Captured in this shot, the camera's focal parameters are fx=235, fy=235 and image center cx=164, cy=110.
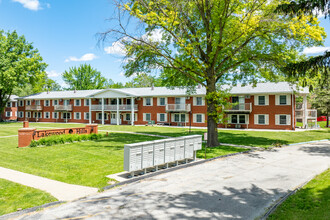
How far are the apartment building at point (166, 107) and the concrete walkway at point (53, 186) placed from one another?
17605 millimetres

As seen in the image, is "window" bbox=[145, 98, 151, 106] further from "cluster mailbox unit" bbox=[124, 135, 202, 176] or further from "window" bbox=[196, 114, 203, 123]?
"cluster mailbox unit" bbox=[124, 135, 202, 176]

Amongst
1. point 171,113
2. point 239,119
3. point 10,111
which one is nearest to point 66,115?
point 10,111

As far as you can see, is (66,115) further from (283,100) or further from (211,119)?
(283,100)

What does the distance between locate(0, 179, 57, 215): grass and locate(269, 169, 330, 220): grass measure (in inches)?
246

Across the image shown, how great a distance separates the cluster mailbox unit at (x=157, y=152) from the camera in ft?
29.4

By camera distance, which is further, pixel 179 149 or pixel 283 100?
pixel 283 100

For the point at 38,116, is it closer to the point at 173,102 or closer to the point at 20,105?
the point at 20,105

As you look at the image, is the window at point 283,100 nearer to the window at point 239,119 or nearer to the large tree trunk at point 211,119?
the window at point 239,119

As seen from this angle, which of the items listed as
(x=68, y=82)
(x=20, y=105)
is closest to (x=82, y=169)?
(x=20, y=105)

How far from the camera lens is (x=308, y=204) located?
20.2 feet

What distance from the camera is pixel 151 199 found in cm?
704

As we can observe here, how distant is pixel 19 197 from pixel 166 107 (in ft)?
105

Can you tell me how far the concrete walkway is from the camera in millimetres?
→ 7301

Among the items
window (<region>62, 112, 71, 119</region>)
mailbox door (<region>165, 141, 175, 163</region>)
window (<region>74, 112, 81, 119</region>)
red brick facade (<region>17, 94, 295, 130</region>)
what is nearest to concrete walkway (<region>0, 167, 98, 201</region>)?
mailbox door (<region>165, 141, 175, 163</region>)
